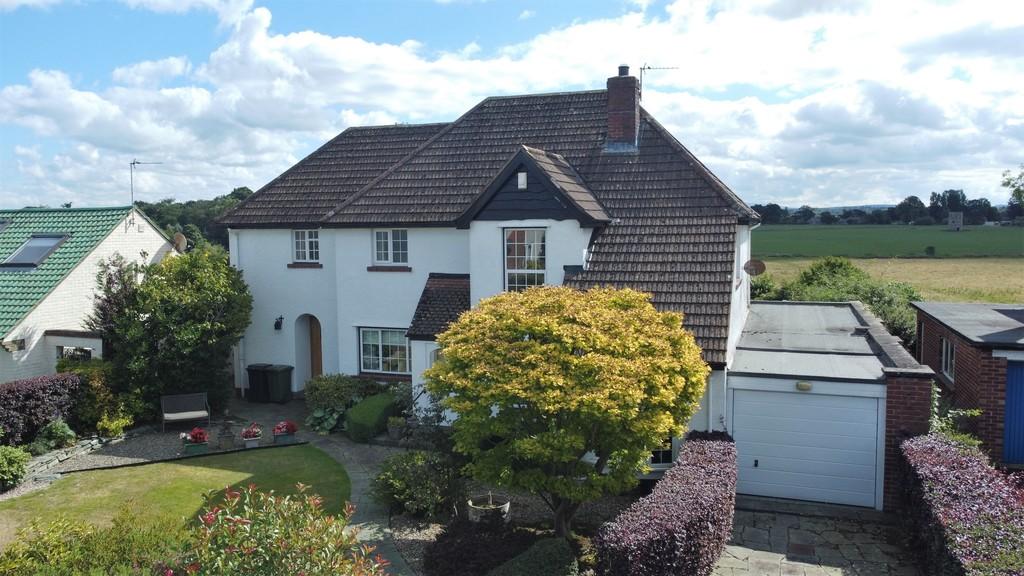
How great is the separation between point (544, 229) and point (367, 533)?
8.19 metres

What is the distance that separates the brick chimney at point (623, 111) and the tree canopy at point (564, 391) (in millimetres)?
8985

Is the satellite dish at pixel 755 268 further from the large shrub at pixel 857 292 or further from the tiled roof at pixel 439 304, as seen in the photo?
the large shrub at pixel 857 292

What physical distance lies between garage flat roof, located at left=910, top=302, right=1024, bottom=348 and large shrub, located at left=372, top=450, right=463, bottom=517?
36.9ft

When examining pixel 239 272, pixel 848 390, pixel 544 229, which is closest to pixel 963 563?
pixel 848 390

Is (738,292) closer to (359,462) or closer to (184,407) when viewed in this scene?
(359,462)

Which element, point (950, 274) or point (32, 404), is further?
point (950, 274)

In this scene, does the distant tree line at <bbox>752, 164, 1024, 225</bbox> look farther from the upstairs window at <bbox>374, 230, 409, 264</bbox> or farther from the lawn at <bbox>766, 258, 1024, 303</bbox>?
the upstairs window at <bbox>374, 230, 409, 264</bbox>

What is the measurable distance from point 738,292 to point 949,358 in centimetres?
574

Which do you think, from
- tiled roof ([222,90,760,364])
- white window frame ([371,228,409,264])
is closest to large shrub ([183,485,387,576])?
tiled roof ([222,90,760,364])

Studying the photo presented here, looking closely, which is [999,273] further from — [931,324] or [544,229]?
[544,229]

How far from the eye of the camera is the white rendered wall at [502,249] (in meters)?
17.7

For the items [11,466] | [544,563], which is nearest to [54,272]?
[11,466]

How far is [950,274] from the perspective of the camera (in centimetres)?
5184

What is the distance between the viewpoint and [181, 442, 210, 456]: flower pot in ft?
58.1
